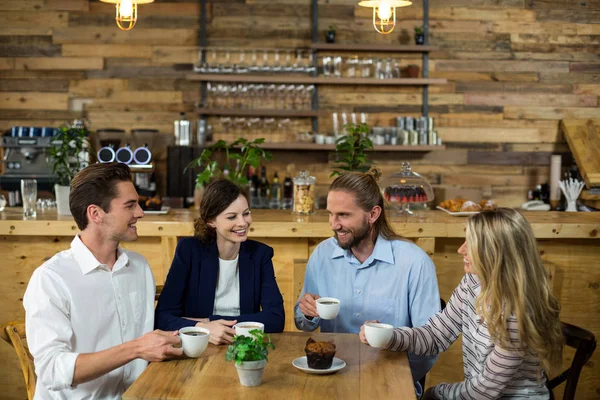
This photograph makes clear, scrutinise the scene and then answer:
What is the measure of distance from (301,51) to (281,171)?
39.2 inches

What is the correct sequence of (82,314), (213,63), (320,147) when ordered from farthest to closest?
(213,63) < (320,147) < (82,314)

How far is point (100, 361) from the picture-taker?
7.01 feet

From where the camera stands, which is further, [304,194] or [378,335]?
[304,194]

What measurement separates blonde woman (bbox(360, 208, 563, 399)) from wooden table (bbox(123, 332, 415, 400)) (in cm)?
16

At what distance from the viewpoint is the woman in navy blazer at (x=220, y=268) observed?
2.84 metres

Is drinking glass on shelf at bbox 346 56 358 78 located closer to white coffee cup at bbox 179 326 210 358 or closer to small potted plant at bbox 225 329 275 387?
white coffee cup at bbox 179 326 210 358

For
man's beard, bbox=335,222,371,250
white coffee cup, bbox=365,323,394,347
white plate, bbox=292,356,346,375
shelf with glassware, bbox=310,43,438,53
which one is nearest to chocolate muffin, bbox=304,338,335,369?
white plate, bbox=292,356,346,375

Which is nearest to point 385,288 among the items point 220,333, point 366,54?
point 220,333

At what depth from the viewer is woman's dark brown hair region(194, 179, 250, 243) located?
2.88 m

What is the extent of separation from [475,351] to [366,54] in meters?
4.35

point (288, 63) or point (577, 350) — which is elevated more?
point (288, 63)

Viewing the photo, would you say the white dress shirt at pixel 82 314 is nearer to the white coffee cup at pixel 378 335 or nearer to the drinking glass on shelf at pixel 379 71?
the white coffee cup at pixel 378 335

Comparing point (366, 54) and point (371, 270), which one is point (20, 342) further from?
point (366, 54)

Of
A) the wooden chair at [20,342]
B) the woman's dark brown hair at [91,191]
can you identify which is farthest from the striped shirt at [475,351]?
the wooden chair at [20,342]
